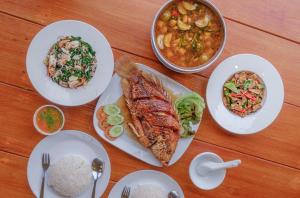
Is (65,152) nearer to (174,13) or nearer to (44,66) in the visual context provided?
(44,66)

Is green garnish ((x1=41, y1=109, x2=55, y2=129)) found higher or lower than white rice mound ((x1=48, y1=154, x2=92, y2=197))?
higher

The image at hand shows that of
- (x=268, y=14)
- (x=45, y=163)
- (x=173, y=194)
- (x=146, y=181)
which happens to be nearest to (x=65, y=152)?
(x=45, y=163)

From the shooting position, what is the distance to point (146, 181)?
1.99 metres

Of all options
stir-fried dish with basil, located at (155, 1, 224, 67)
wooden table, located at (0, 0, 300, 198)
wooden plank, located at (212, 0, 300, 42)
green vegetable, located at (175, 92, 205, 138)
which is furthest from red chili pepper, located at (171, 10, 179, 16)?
green vegetable, located at (175, 92, 205, 138)

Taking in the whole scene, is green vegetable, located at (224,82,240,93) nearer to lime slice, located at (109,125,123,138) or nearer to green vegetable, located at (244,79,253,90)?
green vegetable, located at (244,79,253,90)

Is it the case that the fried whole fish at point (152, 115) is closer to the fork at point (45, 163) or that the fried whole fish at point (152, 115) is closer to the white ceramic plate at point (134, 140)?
the white ceramic plate at point (134, 140)

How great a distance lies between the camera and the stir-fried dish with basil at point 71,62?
1.84 metres

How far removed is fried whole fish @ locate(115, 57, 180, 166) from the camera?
1.92 meters

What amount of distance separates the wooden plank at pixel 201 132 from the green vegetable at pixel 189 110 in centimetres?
7

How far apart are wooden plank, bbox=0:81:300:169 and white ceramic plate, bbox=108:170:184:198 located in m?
0.23

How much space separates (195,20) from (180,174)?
2.30 ft

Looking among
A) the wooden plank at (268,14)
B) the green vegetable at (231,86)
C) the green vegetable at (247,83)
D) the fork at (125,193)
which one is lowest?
the fork at (125,193)

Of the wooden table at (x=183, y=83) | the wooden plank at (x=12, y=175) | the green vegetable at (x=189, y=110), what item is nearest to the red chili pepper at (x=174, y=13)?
the wooden table at (x=183, y=83)

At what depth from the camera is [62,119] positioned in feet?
6.24
